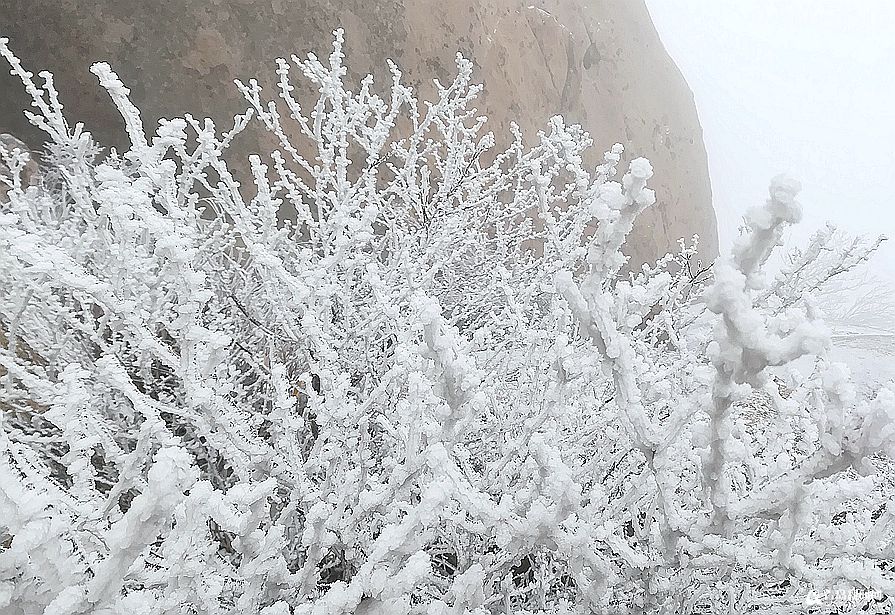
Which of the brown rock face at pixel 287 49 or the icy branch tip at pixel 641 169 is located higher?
the brown rock face at pixel 287 49

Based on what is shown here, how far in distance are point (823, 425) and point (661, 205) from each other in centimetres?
504

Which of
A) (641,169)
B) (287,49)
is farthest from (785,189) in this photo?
(287,49)

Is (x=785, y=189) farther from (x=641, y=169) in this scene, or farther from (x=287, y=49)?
(x=287, y=49)

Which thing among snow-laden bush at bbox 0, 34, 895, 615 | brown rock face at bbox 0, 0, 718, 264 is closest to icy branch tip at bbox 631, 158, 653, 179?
snow-laden bush at bbox 0, 34, 895, 615

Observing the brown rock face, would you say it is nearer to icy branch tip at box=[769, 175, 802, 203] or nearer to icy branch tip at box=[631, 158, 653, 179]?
icy branch tip at box=[631, 158, 653, 179]

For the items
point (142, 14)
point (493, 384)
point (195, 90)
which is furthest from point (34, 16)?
point (493, 384)

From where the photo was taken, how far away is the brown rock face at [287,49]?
3283 mm

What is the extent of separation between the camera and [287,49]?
11.4 ft

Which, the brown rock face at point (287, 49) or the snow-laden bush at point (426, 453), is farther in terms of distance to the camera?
the brown rock face at point (287, 49)

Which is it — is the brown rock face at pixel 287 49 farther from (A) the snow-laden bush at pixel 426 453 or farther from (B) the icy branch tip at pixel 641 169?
(B) the icy branch tip at pixel 641 169

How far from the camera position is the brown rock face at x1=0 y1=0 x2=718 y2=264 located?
129 inches

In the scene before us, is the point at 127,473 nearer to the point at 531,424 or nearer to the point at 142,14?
the point at 531,424

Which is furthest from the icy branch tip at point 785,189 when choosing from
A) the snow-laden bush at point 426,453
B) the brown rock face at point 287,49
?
the brown rock face at point 287,49

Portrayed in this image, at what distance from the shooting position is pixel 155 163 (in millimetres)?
942
